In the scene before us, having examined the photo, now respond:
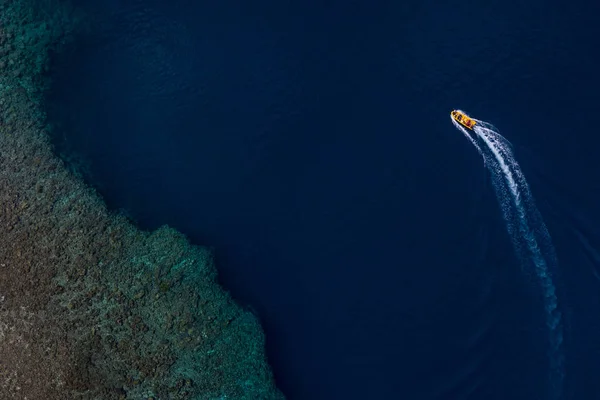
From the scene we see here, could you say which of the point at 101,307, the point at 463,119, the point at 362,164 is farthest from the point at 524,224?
the point at 101,307

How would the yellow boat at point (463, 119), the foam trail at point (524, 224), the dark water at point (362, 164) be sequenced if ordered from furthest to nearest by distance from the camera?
the yellow boat at point (463, 119) < the dark water at point (362, 164) < the foam trail at point (524, 224)

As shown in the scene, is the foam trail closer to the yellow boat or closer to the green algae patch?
the yellow boat

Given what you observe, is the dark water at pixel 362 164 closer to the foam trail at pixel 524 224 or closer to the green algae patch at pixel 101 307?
the foam trail at pixel 524 224

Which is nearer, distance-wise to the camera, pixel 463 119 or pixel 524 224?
pixel 524 224

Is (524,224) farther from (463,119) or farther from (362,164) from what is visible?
(362,164)

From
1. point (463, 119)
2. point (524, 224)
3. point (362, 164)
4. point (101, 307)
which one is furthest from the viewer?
point (463, 119)

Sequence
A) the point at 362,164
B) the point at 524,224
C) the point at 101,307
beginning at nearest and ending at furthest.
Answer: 1. the point at 101,307
2. the point at 524,224
3. the point at 362,164

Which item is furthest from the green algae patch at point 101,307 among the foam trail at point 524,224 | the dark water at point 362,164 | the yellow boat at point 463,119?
the yellow boat at point 463,119
